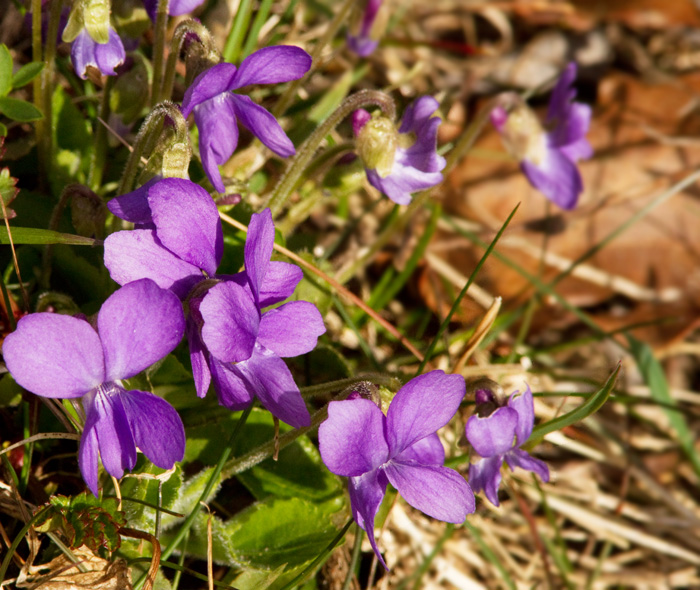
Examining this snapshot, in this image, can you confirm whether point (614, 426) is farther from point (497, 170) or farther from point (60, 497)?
point (60, 497)

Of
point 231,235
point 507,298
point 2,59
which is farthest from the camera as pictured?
point 507,298

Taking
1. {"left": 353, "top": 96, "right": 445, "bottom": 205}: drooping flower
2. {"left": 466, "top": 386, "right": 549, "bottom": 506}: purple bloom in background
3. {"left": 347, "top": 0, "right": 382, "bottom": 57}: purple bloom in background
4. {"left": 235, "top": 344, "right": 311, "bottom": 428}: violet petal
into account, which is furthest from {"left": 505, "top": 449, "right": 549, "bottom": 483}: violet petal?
{"left": 347, "top": 0, "right": 382, "bottom": 57}: purple bloom in background

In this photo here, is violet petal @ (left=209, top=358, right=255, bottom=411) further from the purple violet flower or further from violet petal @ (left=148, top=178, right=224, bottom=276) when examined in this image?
violet petal @ (left=148, top=178, right=224, bottom=276)

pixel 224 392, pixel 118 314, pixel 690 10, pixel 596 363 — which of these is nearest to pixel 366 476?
pixel 224 392

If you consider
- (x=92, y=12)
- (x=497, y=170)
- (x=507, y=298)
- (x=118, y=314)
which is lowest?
(x=507, y=298)

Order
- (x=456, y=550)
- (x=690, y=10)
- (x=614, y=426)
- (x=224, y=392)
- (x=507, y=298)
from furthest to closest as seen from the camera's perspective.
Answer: (x=690, y=10) < (x=507, y=298) < (x=614, y=426) < (x=456, y=550) < (x=224, y=392)

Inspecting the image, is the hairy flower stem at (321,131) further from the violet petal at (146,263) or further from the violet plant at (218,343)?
the violet petal at (146,263)
